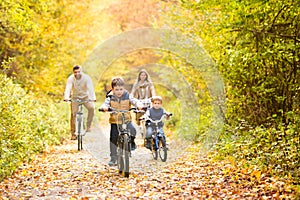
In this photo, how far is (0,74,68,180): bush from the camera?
8798 millimetres

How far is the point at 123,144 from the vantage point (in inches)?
351

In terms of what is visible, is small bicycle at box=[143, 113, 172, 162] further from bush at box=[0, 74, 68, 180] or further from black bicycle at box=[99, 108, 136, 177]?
bush at box=[0, 74, 68, 180]

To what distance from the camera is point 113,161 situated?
992 centimetres

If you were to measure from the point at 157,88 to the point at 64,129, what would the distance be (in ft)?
→ 33.4

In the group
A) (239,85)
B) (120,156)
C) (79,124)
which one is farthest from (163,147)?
(79,124)

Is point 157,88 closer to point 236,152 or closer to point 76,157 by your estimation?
point 76,157

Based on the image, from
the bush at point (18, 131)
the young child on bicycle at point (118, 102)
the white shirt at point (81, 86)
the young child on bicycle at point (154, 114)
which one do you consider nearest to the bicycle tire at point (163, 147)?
the young child on bicycle at point (154, 114)

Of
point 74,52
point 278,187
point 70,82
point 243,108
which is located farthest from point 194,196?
point 74,52

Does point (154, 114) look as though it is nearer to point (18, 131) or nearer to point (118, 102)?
point (118, 102)

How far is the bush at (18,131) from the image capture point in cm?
880

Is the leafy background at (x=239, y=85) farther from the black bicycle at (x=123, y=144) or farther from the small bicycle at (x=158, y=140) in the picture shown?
the black bicycle at (x=123, y=144)

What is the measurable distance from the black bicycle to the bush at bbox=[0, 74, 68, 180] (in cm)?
189

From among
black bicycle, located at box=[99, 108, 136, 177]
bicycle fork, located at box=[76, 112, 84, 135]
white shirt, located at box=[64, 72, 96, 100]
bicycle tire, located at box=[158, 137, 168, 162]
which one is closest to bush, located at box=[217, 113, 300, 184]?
bicycle tire, located at box=[158, 137, 168, 162]

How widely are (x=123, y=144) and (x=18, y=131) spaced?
250 centimetres
